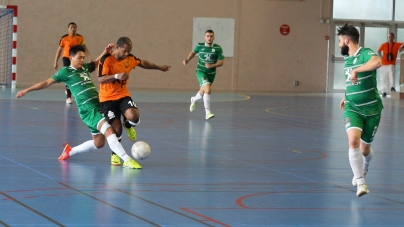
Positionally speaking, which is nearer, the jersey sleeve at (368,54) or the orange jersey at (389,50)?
the jersey sleeve at (368,54)

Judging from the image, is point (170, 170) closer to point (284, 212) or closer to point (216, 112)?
point (284, 212)

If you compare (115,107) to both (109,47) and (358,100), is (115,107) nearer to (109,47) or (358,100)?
(109,47)

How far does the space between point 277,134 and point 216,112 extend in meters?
4.78

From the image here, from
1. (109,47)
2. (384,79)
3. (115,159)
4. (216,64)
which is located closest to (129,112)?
(115,159)

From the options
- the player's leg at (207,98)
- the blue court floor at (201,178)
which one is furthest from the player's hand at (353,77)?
the player's leg at (207,98)

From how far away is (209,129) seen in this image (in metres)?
13.9

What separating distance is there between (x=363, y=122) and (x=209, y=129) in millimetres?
6498

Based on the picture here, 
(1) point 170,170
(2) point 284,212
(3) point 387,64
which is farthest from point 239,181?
(3) point 387,64

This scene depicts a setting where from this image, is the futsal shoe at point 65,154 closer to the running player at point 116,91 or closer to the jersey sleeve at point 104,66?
the running player at point 116,91

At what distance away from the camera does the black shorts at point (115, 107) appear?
9.52 metres

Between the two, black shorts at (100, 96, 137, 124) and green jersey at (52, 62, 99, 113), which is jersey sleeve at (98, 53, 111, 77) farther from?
black shorts at (100, 96, 137, 124)

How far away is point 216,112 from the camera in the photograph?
1800cm

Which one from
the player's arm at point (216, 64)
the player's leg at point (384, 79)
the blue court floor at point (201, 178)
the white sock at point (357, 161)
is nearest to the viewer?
the blue court floor at point (201, 178)

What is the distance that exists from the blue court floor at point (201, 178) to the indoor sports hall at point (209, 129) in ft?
0.07
